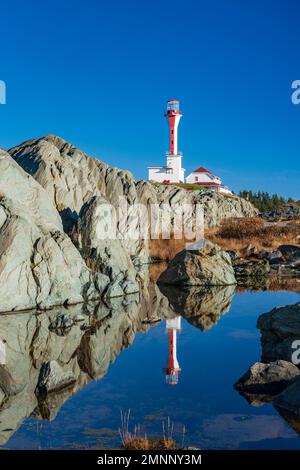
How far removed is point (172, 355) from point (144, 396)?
400 centimetres

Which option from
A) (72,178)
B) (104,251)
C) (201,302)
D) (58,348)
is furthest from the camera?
(72,178)

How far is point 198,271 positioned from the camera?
3173 centimetres

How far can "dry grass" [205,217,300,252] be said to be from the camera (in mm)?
51750

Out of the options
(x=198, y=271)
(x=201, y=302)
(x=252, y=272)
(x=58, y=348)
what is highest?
(x=198, y=271)

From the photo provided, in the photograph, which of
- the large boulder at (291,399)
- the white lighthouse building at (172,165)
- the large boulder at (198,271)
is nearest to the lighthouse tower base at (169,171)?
the white lighthouse building at (172,165)

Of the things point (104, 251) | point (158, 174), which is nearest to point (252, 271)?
point (104, 251)

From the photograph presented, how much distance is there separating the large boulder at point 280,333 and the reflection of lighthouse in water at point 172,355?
2.65m

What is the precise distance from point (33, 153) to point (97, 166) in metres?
11.2

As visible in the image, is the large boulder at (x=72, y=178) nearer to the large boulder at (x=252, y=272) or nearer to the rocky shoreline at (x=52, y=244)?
the rocky shoreline at (x=52, y=244)

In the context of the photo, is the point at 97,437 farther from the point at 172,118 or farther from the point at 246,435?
the point at 172,118

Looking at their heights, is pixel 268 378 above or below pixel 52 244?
below

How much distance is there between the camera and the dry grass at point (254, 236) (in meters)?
51.8

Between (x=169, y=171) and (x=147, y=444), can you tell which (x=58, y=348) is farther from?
(x=169, y=171)
